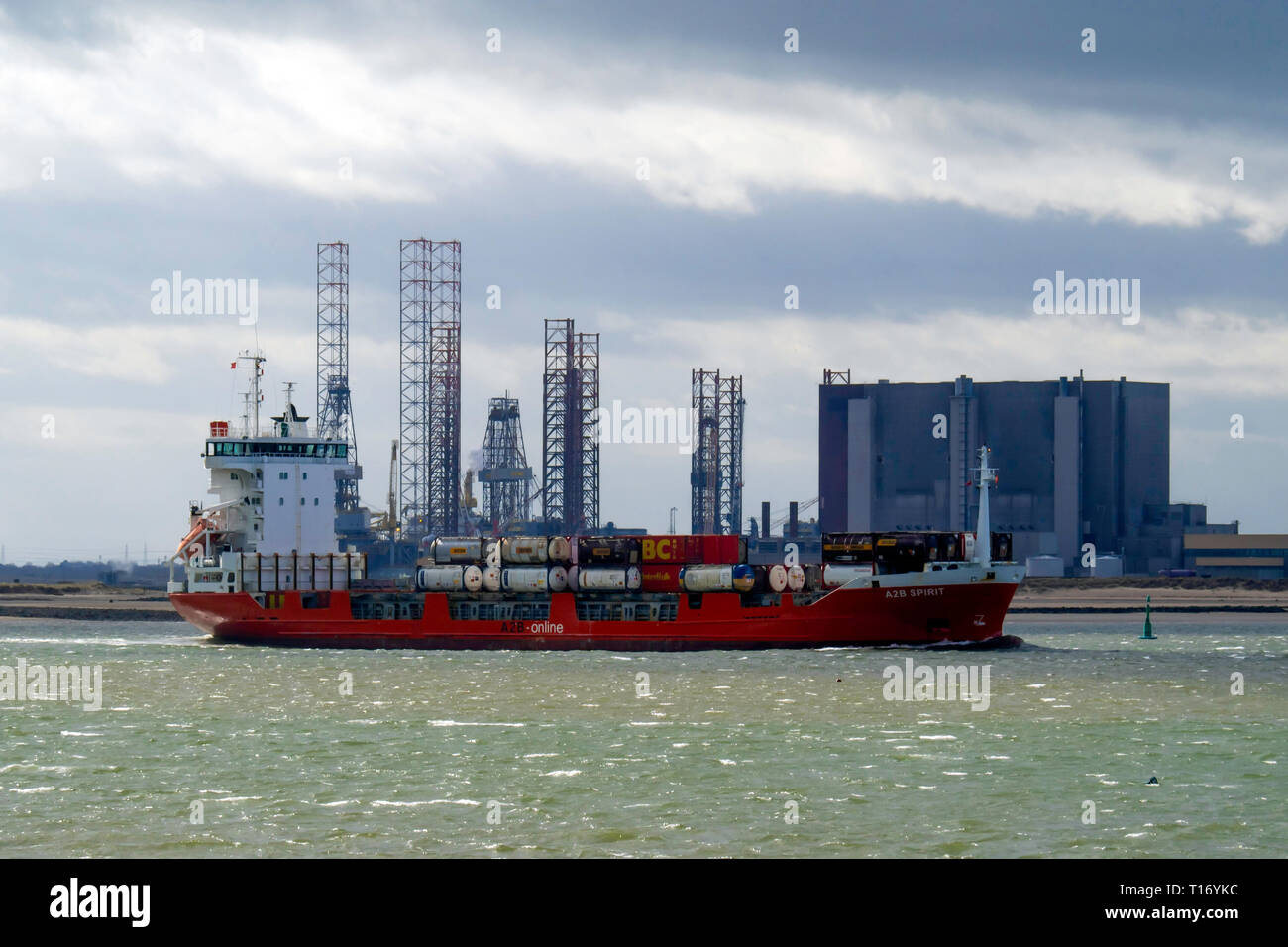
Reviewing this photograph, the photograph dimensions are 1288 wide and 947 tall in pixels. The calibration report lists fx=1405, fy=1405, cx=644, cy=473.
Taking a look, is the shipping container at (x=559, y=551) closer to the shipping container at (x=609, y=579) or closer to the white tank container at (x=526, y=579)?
the white tank container at (x=526, y=579)

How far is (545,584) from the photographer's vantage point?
2650 inches

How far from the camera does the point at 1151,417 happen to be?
151 m

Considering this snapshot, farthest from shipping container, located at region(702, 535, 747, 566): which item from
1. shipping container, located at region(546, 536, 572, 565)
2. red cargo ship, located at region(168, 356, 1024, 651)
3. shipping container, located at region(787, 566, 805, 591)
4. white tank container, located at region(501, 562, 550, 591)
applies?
white tank container, located at region(501, 562, 550, 591)

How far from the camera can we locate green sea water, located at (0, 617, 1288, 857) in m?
22.8

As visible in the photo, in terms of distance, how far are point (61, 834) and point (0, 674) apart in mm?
37134

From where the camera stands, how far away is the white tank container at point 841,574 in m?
62.3

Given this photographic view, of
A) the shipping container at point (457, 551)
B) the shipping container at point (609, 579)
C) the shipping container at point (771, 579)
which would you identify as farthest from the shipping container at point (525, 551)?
the shipping container at point (771, 579)

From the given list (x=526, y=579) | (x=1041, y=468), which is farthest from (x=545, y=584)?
(x=1041, y=468)

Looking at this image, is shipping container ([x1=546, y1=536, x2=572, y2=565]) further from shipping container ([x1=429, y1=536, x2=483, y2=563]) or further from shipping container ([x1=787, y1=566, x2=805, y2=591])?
shipping container ([x1=787, y1=566, x2=805, y2=591])

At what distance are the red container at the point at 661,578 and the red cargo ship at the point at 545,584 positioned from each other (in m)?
0.07

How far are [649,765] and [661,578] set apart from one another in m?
35.7

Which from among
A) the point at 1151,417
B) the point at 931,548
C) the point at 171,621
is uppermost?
the point at 1151,417
